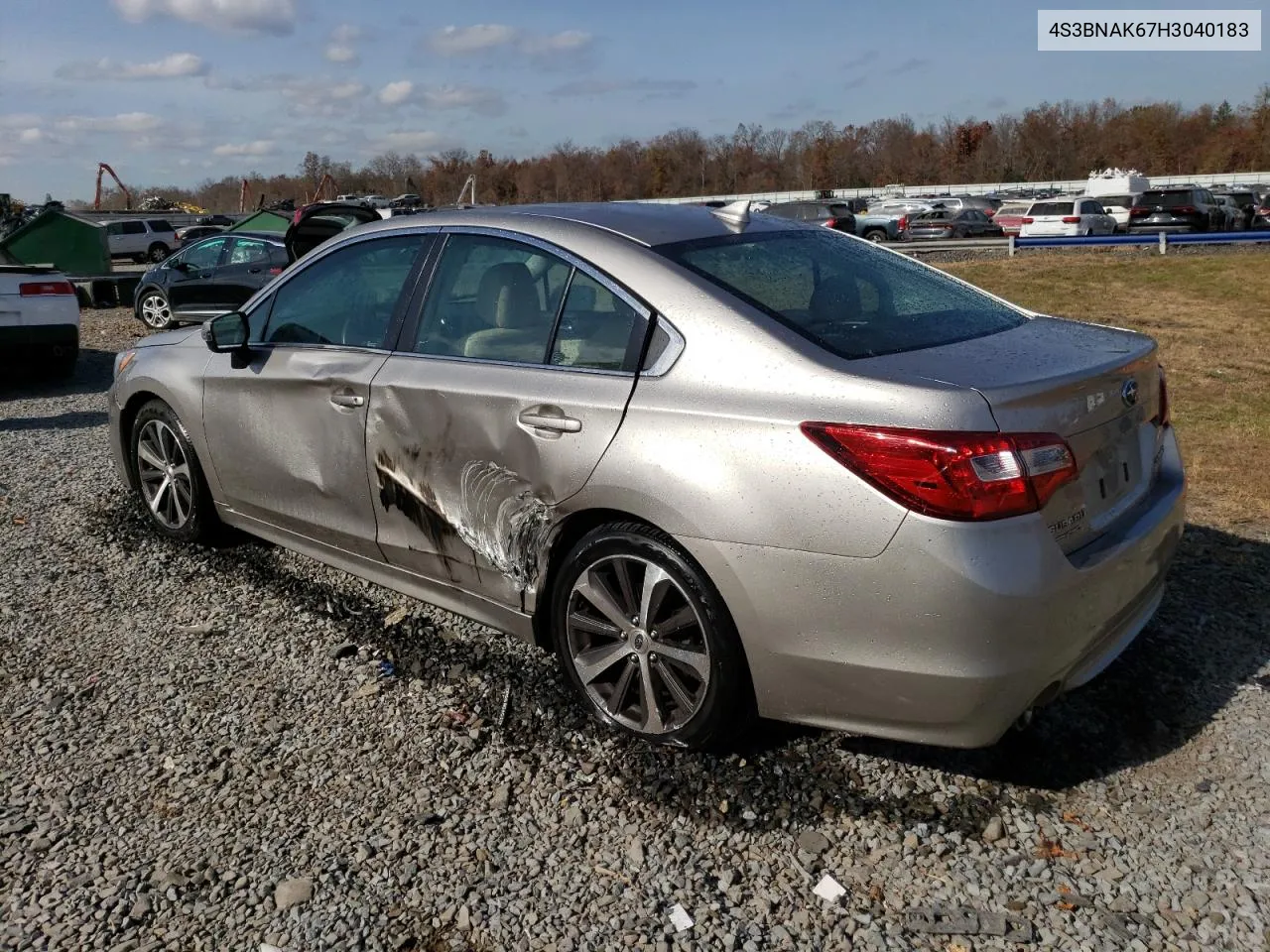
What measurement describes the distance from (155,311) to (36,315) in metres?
5.98

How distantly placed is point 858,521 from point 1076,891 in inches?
42.0

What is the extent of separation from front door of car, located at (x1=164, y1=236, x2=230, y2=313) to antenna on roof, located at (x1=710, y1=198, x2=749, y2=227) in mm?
12681

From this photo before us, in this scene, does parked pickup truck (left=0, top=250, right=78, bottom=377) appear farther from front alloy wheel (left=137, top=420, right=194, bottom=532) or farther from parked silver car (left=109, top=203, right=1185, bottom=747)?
parked silver car (left=109, top=203, right=1185, bottom=747)

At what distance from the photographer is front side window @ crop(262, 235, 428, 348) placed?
13.6 feet

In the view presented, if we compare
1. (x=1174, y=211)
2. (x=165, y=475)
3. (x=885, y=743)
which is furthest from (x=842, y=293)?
(x=1174, y=211)

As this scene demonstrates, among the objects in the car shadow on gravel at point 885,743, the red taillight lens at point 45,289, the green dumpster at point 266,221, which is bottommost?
the car shadow on gravel at point 885,743

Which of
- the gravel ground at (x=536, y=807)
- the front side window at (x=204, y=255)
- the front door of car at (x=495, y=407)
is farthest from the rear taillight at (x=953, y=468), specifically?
the front side window at (x=204, y=255)

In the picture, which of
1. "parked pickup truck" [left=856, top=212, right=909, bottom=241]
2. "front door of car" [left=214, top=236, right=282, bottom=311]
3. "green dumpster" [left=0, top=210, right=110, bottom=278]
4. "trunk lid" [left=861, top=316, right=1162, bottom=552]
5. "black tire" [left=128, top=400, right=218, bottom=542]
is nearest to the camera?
"trunk lid" [left=861, top=316, right=1162, bottom=552]

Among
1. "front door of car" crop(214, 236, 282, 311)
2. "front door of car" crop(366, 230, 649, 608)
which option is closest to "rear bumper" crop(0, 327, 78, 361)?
"front door of car" crop(214, 236, 282, 311)

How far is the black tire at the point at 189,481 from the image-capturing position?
5.09 m

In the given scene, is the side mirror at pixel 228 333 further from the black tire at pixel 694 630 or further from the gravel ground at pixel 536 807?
the black tire at pixel 694 630

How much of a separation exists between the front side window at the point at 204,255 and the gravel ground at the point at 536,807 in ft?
43.6

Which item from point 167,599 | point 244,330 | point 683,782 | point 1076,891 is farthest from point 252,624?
point 1076,891

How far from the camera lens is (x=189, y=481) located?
5168 millimetres
